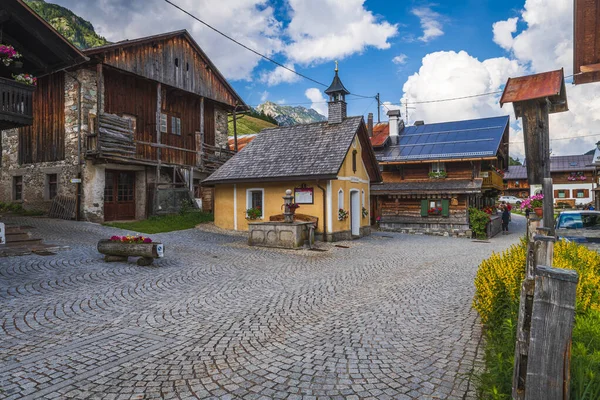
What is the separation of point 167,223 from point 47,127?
25.7 ft

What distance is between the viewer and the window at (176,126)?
21.9 meters

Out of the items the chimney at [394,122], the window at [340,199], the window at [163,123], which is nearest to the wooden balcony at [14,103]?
the window at [163,123]

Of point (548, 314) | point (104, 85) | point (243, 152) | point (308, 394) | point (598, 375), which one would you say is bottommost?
point (308, 394)

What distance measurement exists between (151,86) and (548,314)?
21884 mm

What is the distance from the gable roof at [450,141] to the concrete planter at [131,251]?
18.1 m

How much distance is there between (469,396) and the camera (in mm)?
3541

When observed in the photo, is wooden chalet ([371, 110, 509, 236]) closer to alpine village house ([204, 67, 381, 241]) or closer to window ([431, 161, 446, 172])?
window ([431, 161, 446, 172])

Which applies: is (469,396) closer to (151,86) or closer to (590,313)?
(590,313)

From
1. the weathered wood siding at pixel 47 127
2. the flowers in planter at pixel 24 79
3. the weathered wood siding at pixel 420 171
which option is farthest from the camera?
the weathered wood siding at pixel 420 171

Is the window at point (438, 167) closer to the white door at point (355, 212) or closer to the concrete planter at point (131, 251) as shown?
the white door at point (355, 212)

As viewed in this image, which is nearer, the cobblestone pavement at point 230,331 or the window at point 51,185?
the cobblestone pavement at point 230,331

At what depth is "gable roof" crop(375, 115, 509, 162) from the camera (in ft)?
73.3

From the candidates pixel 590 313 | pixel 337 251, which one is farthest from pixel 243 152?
pixel 590 313

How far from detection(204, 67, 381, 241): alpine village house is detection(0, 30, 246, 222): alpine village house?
4121mm
